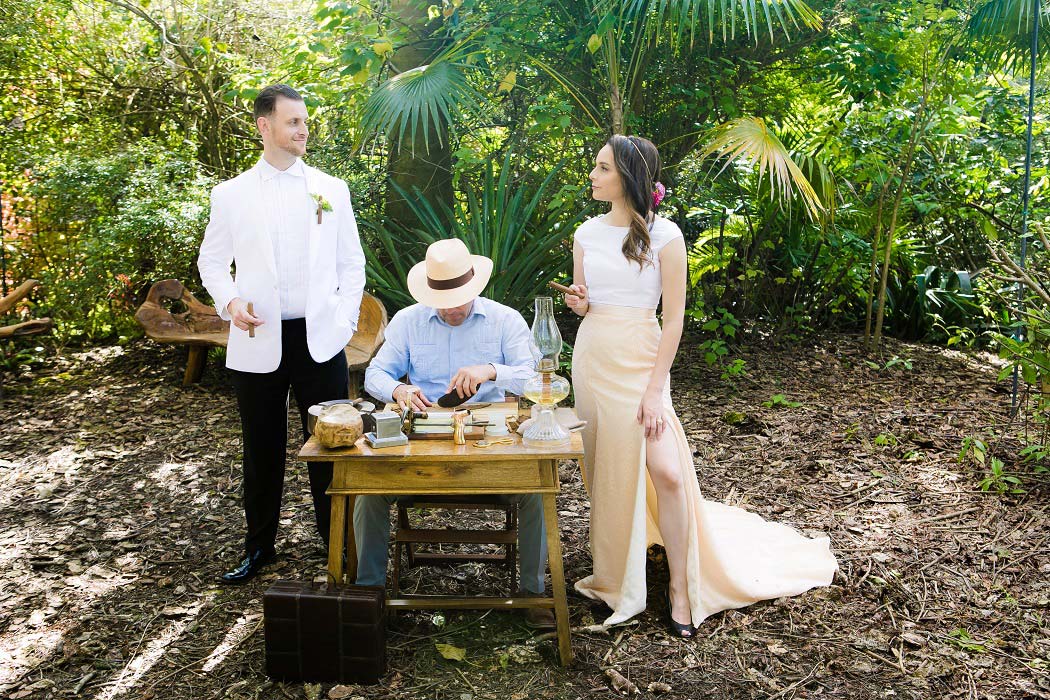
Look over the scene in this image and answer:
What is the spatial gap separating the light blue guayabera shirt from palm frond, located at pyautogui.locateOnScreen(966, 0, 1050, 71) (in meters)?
3.81

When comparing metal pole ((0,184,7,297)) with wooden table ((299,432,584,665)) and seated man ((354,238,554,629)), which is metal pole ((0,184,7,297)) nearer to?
seated man ((354,238,554,629))

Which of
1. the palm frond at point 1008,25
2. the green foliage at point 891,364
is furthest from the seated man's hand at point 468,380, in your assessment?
the green foliage at point 891,364

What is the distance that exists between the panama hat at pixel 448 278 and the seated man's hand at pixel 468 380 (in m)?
0.24

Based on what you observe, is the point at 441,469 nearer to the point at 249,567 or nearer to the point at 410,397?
the point at 410,397

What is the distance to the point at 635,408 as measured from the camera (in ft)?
10.4

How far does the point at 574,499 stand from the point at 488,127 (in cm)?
345

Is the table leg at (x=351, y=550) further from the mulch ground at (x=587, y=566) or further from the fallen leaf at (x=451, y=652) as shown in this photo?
the fallen leaf at (x=451, y=652)

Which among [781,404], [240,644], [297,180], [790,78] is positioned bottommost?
[240,644]

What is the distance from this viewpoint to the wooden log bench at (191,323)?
19.2 feet

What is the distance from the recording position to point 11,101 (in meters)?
7.01

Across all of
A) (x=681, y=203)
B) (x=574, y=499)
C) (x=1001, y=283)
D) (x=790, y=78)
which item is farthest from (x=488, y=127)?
(x=1001, y=283)

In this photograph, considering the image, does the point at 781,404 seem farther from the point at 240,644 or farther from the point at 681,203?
the point at 240,644

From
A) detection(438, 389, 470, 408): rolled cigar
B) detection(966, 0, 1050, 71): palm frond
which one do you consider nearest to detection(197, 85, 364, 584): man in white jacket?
detection(438, 389, 470, 408): rolled cigar

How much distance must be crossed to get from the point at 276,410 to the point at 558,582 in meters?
1.32
